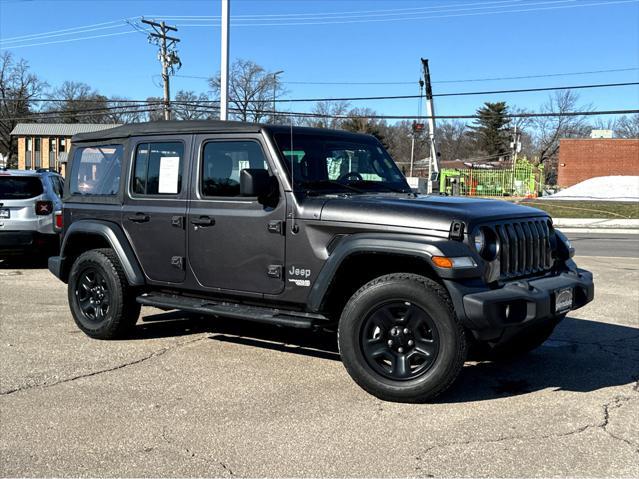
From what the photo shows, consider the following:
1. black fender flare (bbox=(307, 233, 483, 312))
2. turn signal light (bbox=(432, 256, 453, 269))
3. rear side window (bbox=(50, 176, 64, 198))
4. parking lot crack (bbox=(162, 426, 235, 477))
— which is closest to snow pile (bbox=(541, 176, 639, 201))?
rear side window (bbox=(50, 176, 64, 198))

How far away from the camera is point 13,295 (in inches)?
341

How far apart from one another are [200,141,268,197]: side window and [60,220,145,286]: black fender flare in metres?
1.01

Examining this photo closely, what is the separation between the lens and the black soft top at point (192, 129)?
5414mm

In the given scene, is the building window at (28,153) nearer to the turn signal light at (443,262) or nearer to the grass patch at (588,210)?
the grass patch at (588,210)

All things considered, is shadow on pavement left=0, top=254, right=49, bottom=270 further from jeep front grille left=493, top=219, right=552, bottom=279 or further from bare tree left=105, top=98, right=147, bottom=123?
bare tree left=105, top=98, right=147, bottom=123

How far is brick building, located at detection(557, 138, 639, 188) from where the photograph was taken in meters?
55.3

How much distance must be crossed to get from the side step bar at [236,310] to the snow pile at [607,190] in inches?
1607

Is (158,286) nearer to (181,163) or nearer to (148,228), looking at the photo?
(148,228)

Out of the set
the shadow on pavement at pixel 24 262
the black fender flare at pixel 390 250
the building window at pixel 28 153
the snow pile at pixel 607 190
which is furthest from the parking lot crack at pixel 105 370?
the building window at pixel 28 153

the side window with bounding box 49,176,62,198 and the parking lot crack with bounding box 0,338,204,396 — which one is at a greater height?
the side window with bounding box 49,176,62,198

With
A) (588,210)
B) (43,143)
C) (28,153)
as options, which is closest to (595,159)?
(588,210)

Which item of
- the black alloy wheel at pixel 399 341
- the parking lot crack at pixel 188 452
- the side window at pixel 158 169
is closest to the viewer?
the parking lot crack at pixel 188 452

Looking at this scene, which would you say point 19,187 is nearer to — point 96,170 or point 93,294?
point 96,170

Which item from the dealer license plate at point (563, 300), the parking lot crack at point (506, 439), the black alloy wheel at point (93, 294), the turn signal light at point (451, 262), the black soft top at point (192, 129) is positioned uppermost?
the black soft top at point (192, 129)
